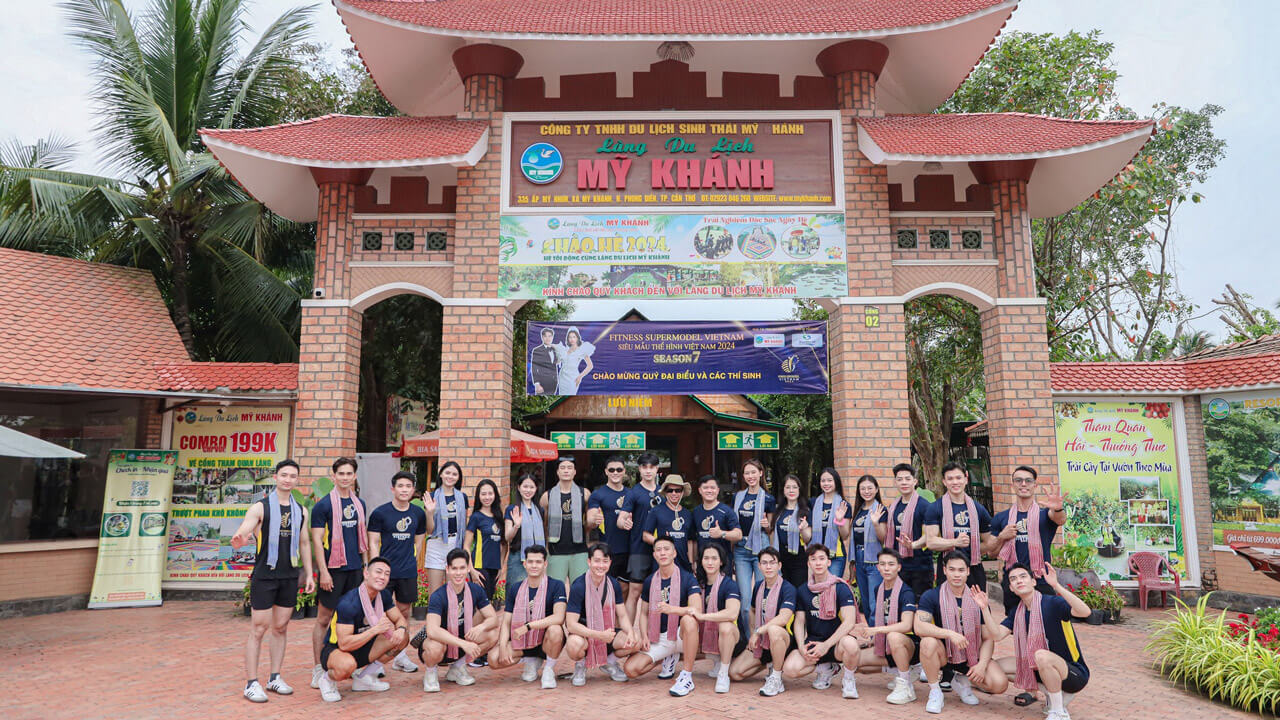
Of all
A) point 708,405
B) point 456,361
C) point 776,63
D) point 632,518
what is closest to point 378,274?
point 456,361

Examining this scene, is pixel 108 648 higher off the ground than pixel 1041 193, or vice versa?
pixel 1041 193

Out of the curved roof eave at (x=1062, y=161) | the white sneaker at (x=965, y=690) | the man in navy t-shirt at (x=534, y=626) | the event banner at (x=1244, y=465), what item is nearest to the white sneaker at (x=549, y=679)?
the man in navy t-shirt at (x=534, y=626)

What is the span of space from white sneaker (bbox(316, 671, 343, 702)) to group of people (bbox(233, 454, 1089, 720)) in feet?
0.05

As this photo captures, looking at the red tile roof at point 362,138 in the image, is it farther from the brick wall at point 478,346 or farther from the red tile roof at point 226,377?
the red tile roof at point 226,377

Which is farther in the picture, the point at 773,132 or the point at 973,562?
the point at 773,132

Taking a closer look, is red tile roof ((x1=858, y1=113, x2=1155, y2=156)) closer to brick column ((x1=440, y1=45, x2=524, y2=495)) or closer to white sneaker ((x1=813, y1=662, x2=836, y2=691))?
brick column ((x1=440, y1=45, x2=524, y2=495))

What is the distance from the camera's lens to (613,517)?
22.5 feet

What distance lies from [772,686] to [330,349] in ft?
20.3

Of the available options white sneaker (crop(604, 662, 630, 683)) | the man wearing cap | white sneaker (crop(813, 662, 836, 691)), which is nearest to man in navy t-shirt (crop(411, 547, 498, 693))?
white sneaker (crop(604, 662, 630, 683))

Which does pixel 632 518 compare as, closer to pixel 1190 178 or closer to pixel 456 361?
pixel 456 361

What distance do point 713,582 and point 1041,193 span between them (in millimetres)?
7016

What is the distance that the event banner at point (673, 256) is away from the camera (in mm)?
9148

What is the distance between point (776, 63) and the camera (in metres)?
9.70

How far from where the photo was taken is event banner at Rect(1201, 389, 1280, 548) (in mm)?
9195
